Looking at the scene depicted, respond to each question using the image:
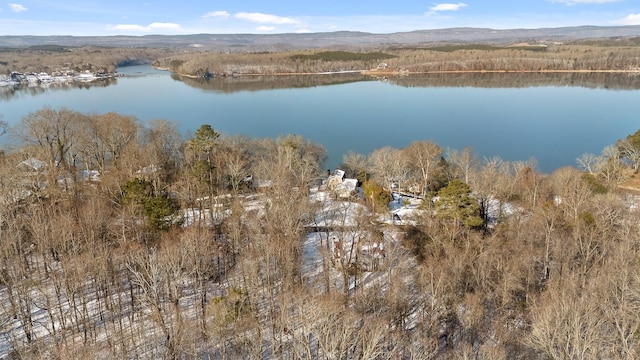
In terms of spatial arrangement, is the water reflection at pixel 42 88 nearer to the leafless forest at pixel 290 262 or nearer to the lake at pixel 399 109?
the lake at pixel 399 109

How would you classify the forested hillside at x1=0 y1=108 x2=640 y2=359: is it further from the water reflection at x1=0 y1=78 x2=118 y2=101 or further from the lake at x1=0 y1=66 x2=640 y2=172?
the water reflection at x1=0 y1=78 x2=118 y2=101

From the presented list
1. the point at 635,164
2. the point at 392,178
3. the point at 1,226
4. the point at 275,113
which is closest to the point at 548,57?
the point at 275,113

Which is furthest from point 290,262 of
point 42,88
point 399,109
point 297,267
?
point 42,88

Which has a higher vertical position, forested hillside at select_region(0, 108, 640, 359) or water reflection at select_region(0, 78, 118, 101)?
water reflection at select_region(0, 78, 118, 101)

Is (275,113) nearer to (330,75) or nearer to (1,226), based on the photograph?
(1,226)

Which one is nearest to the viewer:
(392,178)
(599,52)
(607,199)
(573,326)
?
(573,326)

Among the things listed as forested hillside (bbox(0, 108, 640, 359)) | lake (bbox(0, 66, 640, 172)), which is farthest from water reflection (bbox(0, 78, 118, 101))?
forested hillside (bbox(0, 108, 640, 359))
